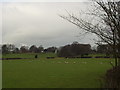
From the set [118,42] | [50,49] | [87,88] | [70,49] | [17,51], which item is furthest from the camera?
[50,49]

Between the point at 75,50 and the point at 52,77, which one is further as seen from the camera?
the point at 75,50

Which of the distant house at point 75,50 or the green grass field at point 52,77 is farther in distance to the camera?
the distant house at point 75,50

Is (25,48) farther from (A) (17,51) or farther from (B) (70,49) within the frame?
(B) (70,49)

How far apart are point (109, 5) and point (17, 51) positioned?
11235 cm

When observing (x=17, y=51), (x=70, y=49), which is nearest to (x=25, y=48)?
(x=17, y=51)

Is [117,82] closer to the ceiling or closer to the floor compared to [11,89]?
closer to the ceiling

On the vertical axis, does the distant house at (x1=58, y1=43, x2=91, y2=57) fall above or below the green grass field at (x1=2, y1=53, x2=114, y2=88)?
above

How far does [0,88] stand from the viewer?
11.8 metres

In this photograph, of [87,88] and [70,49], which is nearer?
[87,88]

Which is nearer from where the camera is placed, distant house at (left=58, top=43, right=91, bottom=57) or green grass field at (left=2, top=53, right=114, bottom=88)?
green grass field at (left=2, top=53, right=114, bottom=88)

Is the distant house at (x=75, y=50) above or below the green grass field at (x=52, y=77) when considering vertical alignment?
above

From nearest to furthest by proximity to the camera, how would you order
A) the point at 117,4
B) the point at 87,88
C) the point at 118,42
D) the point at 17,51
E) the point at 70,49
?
1. the point at 118,42
2. the point at 117,4
3. the point at 87,88
4. the point at 70,49
5. the point at 17,51

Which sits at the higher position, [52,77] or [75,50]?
[75,50]

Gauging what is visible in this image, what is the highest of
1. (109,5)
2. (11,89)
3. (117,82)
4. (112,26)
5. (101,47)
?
(109,5)
